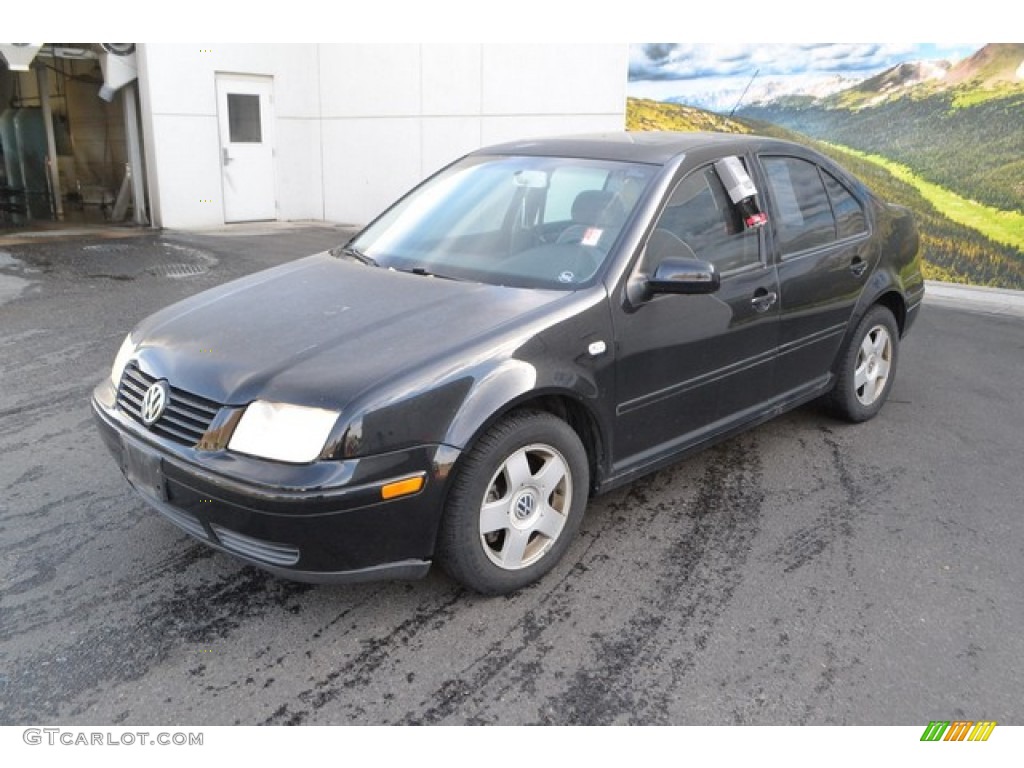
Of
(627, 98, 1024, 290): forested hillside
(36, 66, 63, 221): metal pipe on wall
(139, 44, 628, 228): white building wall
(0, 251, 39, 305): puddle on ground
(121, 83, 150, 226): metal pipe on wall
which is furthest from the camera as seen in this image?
(36, 66, 63, 221): metal pipe on wall

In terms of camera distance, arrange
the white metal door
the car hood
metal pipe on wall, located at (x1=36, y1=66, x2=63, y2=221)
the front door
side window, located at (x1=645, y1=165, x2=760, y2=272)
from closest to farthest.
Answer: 1. the car hood
2. the front door
3. side window, located at (x1=645, y1=165, x2=760, y2=272)
4. the white metal door
5. metal pipe on wall, located at (x1=36, y1=66, x2=63, y2=221)

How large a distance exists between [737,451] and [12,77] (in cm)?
1627

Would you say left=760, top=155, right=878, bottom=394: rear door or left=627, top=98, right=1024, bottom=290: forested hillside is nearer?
left=760, top=155, right=878, bottom=394: rear door

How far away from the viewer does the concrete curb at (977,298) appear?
8883 mm

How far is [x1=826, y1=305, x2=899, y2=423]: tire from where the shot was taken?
4918mm

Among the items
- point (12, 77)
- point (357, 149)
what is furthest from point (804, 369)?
point (12, 77)

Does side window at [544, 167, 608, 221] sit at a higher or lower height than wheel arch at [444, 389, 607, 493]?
higher

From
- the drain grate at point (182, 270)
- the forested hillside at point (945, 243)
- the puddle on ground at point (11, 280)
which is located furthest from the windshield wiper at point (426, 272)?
the forested hillside at point (945, 243)

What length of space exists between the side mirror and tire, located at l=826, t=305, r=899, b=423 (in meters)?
1.79

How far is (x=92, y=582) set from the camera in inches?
129

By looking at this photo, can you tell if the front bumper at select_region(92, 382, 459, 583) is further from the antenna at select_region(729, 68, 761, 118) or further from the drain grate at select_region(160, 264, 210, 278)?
the antenna at select_region(729, 68, 761, 118)

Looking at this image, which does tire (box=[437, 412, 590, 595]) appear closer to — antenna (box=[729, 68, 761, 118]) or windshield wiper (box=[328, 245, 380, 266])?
windshield wiper (box=[328, 245, 380, 266])
